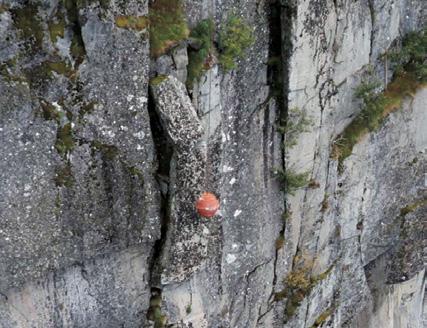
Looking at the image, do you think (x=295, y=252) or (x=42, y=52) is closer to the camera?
(x=42, y=52)

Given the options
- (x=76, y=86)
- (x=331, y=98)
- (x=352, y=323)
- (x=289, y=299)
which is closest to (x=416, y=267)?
(x=352, y=323)

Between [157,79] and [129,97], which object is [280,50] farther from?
[129,97]

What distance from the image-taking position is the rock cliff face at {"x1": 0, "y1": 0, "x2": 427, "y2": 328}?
9.84m

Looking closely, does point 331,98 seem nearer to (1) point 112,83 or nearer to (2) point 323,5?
(2) point 323,5

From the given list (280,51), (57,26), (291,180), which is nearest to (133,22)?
(57,26)

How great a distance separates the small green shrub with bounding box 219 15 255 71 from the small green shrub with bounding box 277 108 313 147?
2121 millimetres

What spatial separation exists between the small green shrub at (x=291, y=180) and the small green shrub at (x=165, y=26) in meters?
4.24

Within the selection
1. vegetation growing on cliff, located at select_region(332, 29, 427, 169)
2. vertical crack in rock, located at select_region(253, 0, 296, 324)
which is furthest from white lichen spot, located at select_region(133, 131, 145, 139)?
vegetation growing on cliff, located at select_region(332, 29, 427, 169)

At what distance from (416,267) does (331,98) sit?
651cm

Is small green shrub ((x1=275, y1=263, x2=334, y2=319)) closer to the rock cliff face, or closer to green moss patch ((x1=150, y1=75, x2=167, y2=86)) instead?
the rock cliff face

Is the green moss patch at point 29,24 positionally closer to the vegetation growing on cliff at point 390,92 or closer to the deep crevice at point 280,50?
the deep crevice at point 280,50

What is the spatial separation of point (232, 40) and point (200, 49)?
66cm

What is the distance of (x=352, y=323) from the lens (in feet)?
57.3

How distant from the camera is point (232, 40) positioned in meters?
11.4
